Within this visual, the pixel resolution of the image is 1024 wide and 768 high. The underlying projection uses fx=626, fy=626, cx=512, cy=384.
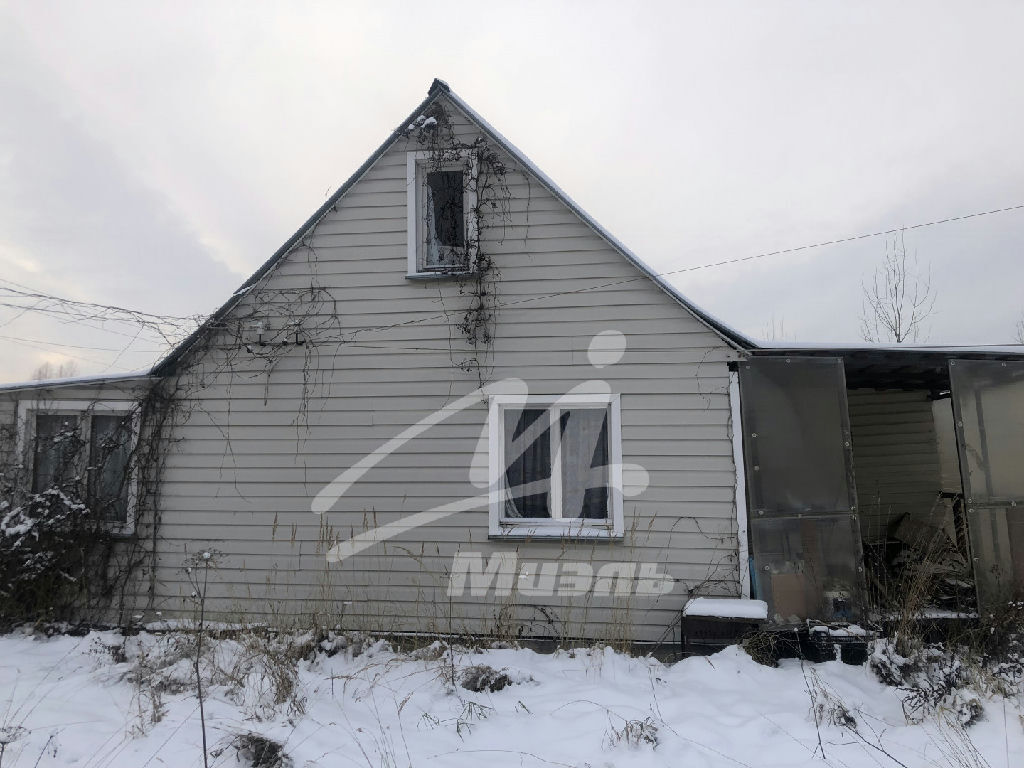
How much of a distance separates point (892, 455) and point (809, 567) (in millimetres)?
4363

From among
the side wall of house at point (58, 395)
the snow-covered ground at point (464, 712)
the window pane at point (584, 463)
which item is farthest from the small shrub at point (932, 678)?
the side wall of house at point (58, 395)

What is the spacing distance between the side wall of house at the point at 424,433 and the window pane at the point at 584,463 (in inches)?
11.7

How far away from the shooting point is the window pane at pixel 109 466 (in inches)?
265

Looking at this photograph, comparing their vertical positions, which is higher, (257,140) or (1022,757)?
(257,140)

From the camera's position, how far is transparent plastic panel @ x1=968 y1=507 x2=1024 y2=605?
610 centimetres

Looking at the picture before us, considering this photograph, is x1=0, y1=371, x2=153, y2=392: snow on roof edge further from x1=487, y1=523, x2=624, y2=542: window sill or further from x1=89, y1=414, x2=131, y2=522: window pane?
x1=487, y1=523, x2=624, y2=542: window sill

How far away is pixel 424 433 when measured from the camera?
6559 millimetres

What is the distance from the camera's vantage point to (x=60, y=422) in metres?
6.98

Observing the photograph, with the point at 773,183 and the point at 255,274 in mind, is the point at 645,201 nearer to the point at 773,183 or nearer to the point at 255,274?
the point at 773,183

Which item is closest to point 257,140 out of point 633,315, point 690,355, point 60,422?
point 60,422

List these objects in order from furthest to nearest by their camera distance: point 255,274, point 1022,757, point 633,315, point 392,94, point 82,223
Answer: point 82,223, point 392,94, point 255,274, point 633,315, point 1022,757

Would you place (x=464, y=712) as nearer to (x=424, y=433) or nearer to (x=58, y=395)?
(x=424, y=433)

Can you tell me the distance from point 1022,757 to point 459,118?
7.18m

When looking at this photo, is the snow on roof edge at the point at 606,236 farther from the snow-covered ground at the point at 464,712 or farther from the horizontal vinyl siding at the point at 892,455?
the horizontal vinyl siding at the point at 892,455
